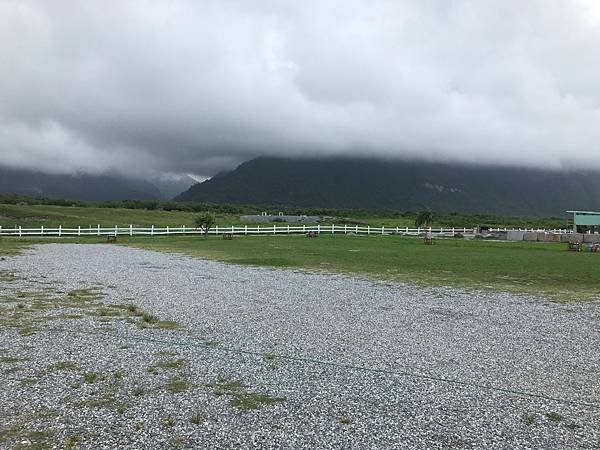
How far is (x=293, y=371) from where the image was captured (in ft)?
28.7

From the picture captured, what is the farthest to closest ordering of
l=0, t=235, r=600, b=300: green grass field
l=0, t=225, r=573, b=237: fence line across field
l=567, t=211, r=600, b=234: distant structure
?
1. l=567, t=211, r=600, b=234: distant structure
2. l=0, t=225, r=573, b=237: fence line across field
3. l=0, t=235, r=600, b=300: green grass field

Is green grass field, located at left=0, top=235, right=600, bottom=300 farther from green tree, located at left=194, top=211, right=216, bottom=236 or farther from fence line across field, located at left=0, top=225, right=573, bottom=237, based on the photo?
fence line across field, located at left=0, top=225, right=573, bottom=237

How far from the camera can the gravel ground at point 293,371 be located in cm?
633

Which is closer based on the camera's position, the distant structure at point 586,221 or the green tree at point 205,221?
the green tree at point 205,221

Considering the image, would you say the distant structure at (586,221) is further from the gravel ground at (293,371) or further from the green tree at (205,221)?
the gravel ground at (293,371)

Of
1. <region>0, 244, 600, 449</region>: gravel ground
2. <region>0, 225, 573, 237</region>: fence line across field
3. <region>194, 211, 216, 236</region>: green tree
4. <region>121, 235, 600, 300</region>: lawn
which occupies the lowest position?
<region>0, 244, 600, 449</region>: gravel ground

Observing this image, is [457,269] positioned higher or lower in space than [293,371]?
higher

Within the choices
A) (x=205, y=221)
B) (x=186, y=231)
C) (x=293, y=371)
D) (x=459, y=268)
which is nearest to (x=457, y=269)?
(x=459, y=268)

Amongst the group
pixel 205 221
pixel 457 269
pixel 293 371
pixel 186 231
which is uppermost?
pixel 205 221

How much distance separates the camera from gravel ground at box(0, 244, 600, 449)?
6.33 meters

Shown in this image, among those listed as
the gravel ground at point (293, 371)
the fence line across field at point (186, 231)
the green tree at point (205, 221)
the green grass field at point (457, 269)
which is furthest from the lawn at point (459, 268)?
the fence line across field at point (186, 231)

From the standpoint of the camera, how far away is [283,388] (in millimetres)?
7895

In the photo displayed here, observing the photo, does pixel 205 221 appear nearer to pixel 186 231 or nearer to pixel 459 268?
pixel 186 231

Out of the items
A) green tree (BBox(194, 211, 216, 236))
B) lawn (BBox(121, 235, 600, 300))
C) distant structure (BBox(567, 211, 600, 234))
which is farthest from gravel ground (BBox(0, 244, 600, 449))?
distant structure (BBox(567, 211, 600, 234))
